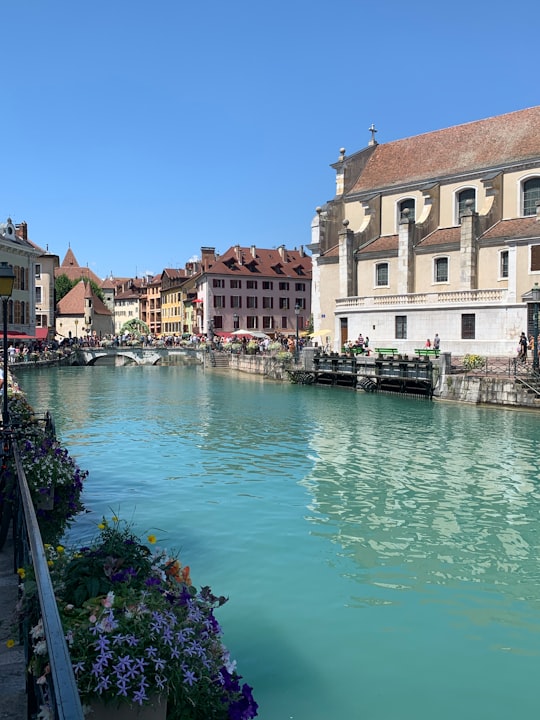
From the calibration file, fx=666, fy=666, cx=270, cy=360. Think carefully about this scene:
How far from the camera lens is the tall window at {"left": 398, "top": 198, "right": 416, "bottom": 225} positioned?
5054 centimetres

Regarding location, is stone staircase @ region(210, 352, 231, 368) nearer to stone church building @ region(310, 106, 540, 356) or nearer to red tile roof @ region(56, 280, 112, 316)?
stone church building @ region(310, 106, 540, 356)

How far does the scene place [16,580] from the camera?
20.5ft

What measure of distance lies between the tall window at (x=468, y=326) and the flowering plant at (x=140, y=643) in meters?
38.3

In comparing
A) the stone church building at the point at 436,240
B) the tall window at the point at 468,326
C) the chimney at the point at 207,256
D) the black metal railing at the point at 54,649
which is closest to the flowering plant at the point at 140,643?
the black metal railing at the point at 54,649

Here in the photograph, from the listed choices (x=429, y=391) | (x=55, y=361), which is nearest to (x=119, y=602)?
(x=429, y=391)

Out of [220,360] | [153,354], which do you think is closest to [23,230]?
[153,354]

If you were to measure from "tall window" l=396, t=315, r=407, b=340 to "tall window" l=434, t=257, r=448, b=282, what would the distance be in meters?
4.11

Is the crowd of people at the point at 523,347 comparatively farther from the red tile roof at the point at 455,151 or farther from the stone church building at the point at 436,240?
the red tile roof at the point at 455,151

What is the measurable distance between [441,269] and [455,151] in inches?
431

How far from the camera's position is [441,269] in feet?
152

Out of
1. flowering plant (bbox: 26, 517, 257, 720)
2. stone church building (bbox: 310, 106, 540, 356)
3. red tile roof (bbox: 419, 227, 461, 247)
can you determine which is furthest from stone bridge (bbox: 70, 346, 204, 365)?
flowering plant (bbox: 26, 517, 257, 720)

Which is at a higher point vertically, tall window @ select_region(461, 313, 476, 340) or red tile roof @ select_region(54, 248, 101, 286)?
red tile roof @ select_region(54, 248, 101, 286)

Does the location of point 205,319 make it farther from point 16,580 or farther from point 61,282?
point 16,580

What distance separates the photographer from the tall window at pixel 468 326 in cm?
4034
